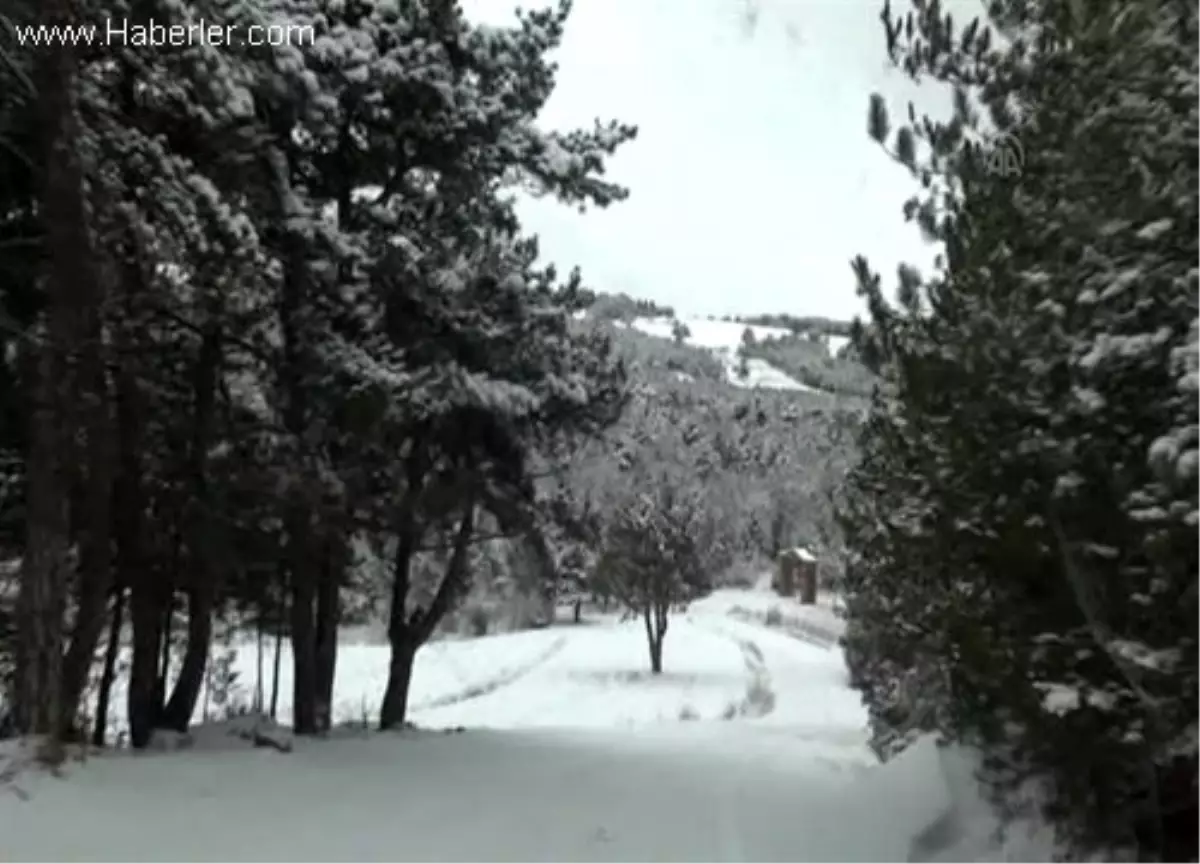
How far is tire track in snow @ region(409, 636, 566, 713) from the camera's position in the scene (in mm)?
32062

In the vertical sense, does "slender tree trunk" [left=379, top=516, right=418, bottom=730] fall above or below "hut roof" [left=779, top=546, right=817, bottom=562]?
below

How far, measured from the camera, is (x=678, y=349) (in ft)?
462

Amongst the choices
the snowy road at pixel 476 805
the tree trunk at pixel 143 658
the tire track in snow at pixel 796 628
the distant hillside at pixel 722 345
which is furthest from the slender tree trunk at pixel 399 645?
the distant hillside at pixel 722 345

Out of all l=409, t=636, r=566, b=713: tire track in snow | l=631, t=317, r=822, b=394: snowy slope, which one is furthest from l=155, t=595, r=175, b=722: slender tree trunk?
l=631, t=317, r=822, b=394: snowy slope

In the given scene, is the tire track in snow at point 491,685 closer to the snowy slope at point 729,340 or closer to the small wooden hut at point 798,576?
the small wooden hut at point 798,576

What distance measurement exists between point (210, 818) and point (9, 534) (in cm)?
478

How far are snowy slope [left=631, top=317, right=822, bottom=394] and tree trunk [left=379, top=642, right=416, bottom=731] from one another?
353 ft

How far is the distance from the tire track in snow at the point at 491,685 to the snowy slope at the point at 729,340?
79.6 meters

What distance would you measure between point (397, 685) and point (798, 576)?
2328 inches

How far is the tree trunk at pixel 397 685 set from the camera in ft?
45.7

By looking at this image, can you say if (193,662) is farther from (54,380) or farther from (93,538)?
(54,380)

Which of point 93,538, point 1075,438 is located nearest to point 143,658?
point 93,538

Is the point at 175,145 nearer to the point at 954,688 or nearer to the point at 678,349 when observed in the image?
the point at 954,688

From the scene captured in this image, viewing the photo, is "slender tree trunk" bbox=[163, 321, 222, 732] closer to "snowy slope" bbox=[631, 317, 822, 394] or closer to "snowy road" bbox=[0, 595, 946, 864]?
"snowy road" bbox=[0, 595, 946, 864]
